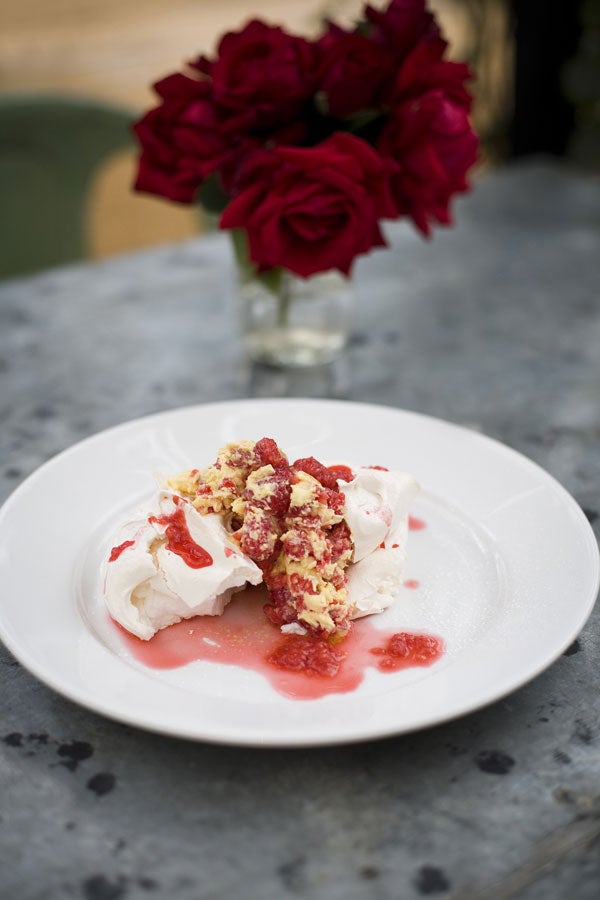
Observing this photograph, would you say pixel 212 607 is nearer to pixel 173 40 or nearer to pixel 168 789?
pixel 168 789

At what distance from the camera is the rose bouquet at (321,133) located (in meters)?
1.04

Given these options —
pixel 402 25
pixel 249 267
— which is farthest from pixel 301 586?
pixel 402 25

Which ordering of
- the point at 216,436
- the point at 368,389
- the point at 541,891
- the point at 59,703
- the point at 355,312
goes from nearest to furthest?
the point at 541,891
the point at 59,703
the point at 216,436
the point at 368,389
the point at 355,312

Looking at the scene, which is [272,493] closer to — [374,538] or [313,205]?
[374,538]

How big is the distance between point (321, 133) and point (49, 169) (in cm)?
103

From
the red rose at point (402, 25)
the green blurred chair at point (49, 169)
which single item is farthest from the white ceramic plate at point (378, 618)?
the green blurred chair at point (49, 169)

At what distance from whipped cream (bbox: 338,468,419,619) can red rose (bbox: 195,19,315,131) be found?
0.46 meters

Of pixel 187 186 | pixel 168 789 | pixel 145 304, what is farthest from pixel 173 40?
pixel 168 789

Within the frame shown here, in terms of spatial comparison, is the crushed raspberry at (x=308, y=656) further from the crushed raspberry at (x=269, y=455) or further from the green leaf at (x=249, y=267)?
the green leaf at (x=249, y=267)

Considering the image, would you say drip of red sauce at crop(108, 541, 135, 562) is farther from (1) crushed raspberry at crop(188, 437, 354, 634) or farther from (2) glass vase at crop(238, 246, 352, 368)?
(2) glass vase at crop(238, 246, 352, 368)

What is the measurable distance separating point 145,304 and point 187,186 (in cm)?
41

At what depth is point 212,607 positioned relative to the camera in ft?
2.53

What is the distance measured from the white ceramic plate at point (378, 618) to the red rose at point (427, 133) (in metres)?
0.26

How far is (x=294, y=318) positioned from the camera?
1278 mm
